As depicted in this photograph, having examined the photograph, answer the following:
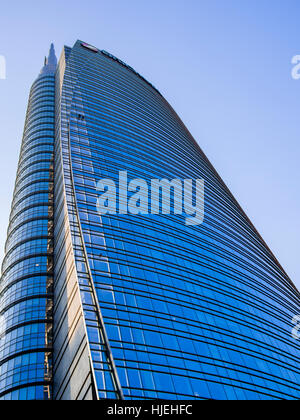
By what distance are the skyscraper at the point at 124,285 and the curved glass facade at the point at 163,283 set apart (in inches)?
7.5

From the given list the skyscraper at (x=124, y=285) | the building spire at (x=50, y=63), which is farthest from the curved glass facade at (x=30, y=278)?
the building spire at (x=50, y=63)

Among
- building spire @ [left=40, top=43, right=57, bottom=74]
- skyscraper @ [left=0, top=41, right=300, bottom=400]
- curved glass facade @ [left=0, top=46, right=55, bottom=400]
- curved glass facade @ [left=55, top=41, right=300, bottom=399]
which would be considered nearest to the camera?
curved glass facade @ [left=55, top=41, right=300, bottom=399]

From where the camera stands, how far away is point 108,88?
10006 cm

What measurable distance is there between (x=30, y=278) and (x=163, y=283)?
2238 centimetres

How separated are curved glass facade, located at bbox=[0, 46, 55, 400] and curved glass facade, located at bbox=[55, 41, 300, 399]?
1347cm

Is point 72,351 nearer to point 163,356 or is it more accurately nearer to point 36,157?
point 163,356

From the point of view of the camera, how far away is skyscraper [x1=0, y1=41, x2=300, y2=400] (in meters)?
41.3

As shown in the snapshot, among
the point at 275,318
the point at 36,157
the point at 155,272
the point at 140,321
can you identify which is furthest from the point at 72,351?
the point at 36,157

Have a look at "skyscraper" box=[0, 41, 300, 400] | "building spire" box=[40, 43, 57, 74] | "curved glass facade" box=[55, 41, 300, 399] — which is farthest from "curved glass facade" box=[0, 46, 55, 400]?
"building spire" box=[40, 43, 57, 74]

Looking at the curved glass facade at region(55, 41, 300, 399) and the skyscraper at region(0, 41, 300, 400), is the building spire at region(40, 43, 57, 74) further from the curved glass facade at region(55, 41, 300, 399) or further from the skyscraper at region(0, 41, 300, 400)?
the skyscraper at region(0, 41, 300, 400)

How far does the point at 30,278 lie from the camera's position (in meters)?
65.1

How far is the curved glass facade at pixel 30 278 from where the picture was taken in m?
52.2

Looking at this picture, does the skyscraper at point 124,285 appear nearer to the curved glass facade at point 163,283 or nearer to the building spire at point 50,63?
the curved glass facade at point 163,283
